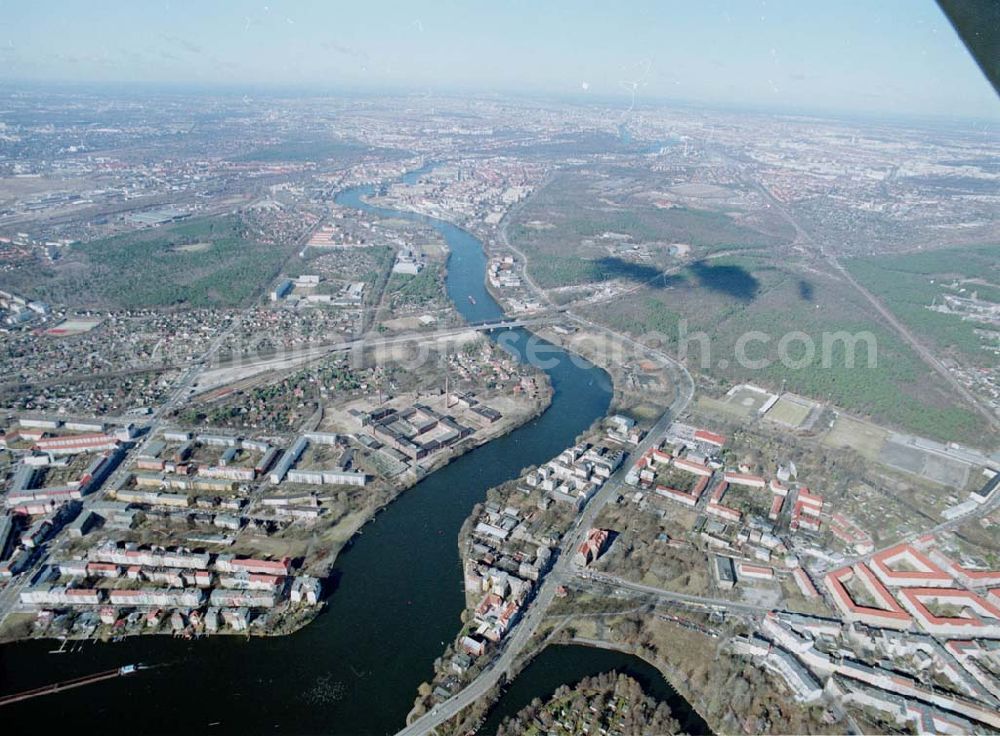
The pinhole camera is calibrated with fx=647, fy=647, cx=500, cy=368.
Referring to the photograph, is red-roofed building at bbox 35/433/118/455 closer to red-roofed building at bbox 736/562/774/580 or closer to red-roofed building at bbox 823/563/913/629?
red-roofed building at bbox 736/562/774/580

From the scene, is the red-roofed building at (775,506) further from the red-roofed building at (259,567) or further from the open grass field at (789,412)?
the red-roofed building at (259,567)

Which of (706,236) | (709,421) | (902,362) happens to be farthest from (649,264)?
(709,421)

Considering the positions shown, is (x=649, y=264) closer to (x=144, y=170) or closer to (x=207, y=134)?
(x=144, y=170)

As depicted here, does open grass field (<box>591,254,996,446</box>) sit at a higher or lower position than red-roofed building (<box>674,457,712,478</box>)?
higher

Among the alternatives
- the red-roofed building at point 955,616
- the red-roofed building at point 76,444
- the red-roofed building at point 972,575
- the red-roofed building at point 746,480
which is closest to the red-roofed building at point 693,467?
the red-roofed building at point 746,480

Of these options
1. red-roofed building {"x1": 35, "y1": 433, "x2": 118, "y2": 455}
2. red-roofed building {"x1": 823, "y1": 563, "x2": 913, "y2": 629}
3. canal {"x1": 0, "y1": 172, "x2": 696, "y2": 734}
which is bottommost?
canal {"x1": 0, "y1": 172, "x2": 696, "y2": 734}

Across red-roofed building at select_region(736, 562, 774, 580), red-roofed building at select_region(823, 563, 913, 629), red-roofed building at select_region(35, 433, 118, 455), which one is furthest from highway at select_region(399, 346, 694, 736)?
red-roofed building at select_region(35, 433, 118, 455)
